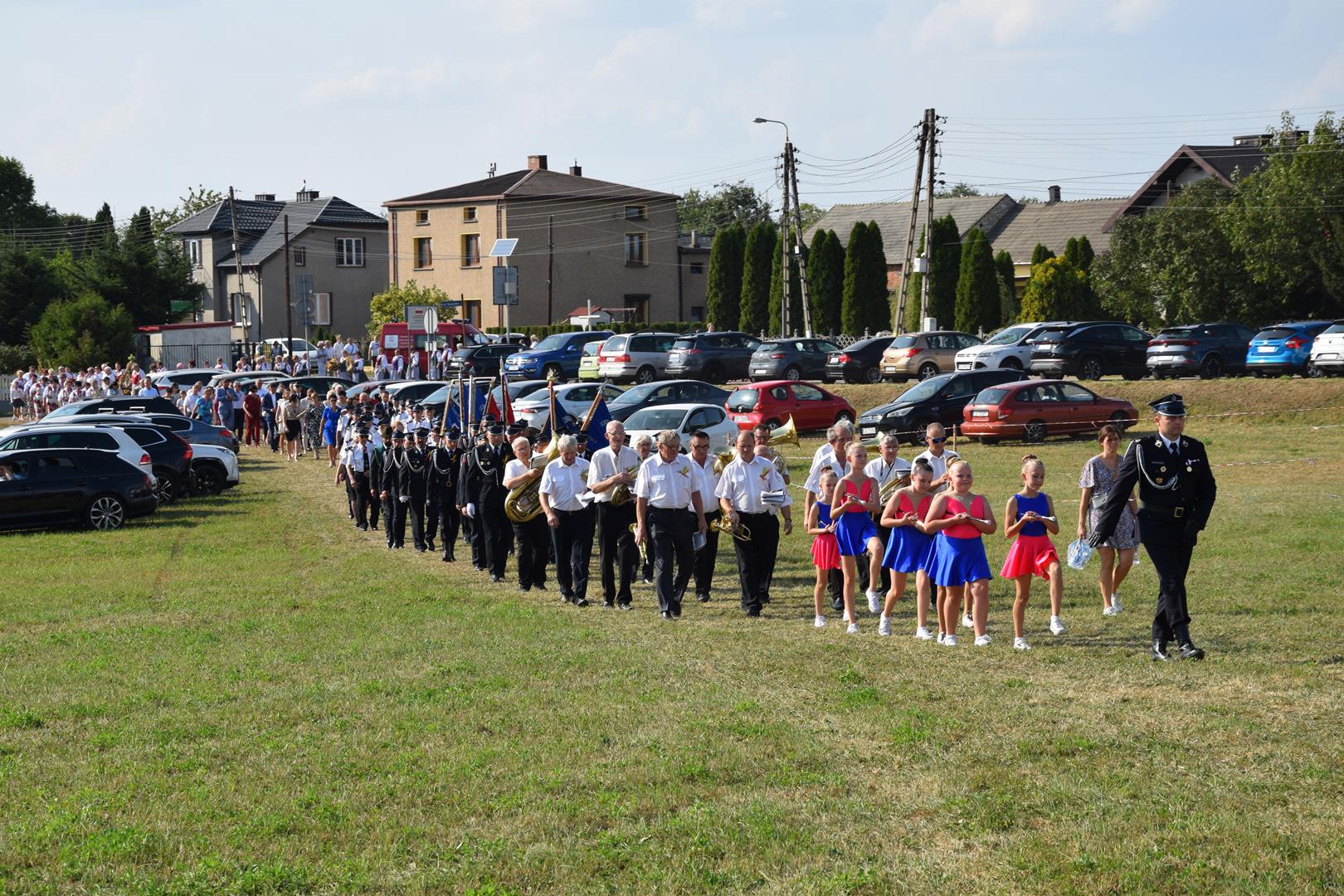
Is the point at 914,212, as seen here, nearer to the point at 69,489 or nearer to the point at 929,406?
the point at 929,406

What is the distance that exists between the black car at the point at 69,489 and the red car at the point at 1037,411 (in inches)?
659

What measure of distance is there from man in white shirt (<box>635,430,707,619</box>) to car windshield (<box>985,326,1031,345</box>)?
2629 centimetres

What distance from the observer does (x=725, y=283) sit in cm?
6650

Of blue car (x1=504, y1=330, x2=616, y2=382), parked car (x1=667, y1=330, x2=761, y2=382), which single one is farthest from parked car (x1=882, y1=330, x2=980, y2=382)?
blue car (x1=504, y1=330, x2=616, y2=382)

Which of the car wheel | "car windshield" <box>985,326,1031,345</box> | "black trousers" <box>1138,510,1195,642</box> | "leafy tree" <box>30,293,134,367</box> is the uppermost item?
"leafy tree" <box>30,293,134,367</box>

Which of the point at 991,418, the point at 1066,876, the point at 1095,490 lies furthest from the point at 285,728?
the point at 991,418

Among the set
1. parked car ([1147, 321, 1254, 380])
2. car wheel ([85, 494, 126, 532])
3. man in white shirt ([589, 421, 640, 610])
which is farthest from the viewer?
parked car ([1147, 321, 1254, 380])

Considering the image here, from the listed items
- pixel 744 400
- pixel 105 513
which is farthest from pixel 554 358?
pixel 105 513

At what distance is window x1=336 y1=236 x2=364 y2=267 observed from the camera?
3132 inches

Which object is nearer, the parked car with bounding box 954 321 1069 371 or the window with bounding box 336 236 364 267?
the parked car with bounding box 954 321 1069 371

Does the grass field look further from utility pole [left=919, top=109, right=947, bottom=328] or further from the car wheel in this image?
utility pole [left=919, top=109, right=947, bottom=328]

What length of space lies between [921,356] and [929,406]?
6.88 meters

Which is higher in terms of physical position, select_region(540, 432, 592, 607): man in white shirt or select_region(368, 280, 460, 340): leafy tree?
select_region(368, 280, 460, 340): leafy tree

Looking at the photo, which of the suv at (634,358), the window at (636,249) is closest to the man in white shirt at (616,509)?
the suv at (634,358)
